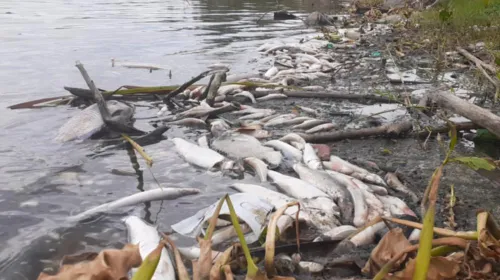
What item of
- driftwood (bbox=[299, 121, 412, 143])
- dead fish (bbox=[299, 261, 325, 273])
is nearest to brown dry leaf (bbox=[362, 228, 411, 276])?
dead fish (bbox=[299, 261, 325, 273])

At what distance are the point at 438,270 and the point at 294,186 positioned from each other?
204 centimetres

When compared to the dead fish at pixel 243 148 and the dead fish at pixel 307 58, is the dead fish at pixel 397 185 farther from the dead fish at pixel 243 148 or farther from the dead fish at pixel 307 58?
the dead fish at pixel 307 58

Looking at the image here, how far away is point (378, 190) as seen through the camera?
408 centimetres

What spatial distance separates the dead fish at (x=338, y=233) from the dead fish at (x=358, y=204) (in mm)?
199

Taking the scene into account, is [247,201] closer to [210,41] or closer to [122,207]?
[122,207]

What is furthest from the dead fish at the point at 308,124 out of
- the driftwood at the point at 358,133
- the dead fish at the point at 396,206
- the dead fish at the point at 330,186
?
the dead fish at the point at 396,206

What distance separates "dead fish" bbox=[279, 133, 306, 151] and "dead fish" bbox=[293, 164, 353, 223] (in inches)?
24.1

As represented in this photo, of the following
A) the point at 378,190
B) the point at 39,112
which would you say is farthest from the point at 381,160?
the point at 39,112

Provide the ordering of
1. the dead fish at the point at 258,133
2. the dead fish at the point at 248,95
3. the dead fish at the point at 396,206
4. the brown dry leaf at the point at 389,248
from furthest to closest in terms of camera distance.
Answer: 1. the dead fish at the point at 248,95
2. the dead fish at the point at 258,133
3. the dead fish at the point at 396,206
4. the brown dry leaf at the point at 389,248

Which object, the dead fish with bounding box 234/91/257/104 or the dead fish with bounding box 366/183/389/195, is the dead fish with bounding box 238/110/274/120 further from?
the dead fish with bounding box 366/183/389/195

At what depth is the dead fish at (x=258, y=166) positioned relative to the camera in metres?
4.50

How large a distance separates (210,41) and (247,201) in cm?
1168

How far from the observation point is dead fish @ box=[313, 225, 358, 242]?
3174 millimetres

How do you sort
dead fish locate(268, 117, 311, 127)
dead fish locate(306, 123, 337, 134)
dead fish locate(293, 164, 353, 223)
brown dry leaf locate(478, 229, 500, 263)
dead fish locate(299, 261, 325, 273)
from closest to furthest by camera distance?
brown dry leaf locate(478, 229, 500, 263) → dead fish locate(299, 261, 325, 273) → dead fish locate(293, 164, 353, 223) → dead fish locate(306, 123, 337, 134) → dead fish locate(268, 117, 311, 127)
